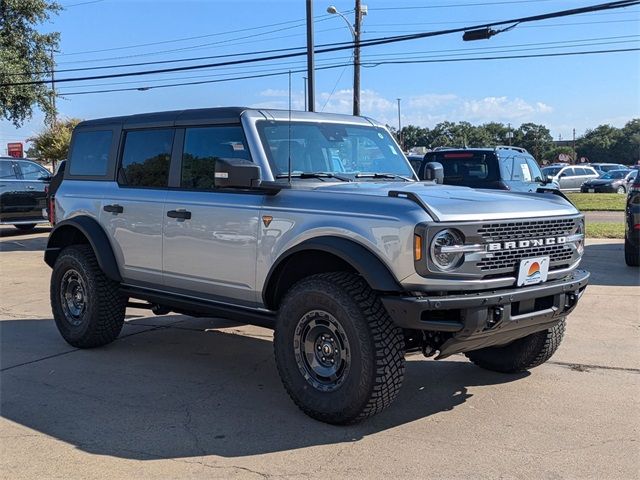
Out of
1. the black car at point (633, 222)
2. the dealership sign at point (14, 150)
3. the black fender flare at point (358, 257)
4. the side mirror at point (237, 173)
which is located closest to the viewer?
the black fender flare at point (358, 257)

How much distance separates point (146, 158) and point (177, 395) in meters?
2.15

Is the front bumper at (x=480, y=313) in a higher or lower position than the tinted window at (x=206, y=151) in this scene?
lower

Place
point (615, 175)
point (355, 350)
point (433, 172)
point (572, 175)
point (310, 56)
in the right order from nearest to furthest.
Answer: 1. point (355, 350)
2. point (433, 172)
3. point (310, 56)
4. point (615, 175)
5. point (572, 175)

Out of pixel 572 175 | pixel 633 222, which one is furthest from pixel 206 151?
pixel 572 175

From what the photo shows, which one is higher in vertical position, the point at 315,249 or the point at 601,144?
the point at 601,144

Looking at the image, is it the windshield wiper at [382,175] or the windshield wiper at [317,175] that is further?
the windshield wiper at [382,175]

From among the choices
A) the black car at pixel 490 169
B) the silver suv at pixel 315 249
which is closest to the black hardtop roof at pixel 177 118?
the silver suv at pixel 315 249

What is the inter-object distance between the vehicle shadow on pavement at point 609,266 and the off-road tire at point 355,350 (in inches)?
242

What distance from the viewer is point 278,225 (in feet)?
14.8

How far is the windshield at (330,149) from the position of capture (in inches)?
196

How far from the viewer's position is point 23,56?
2739 centimetres

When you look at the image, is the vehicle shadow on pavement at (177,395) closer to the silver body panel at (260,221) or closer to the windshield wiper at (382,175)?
the silver body panel at (260,221)

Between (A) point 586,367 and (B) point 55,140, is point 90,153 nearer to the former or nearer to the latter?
(A) point 586,367

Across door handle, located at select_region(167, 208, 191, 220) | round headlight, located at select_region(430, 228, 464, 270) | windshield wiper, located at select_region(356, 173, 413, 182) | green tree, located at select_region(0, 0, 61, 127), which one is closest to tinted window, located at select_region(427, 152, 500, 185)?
windshield wiper, located at select_region(356, 173, 413, 182)
